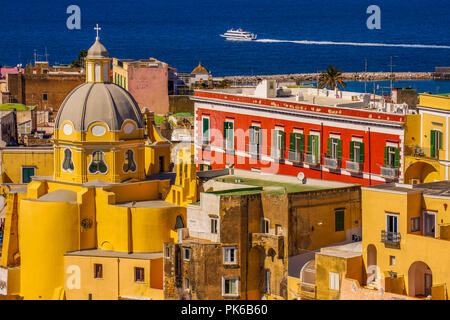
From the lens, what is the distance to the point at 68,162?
6022cm

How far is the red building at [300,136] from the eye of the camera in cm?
6150

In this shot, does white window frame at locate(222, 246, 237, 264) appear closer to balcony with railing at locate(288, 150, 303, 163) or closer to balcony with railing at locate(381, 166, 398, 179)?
balcony with railing at locate(381, 166, 398, 179)

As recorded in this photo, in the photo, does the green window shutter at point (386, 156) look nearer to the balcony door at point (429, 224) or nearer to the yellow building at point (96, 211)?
the yellow building at point (96, 211)

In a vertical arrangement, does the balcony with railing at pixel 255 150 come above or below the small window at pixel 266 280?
above

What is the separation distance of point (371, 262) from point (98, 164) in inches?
542

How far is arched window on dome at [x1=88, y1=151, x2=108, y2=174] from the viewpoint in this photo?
59.8 metres

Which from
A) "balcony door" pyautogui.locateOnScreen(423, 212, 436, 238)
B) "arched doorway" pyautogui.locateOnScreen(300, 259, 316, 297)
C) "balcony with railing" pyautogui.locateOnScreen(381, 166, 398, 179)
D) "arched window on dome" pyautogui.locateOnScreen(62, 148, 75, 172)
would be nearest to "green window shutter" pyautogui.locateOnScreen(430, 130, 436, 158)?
"balcony with railing" pyautogui.locateOnScreen(381, 166, 398, 179)

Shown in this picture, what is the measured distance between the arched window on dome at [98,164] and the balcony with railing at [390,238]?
1395 centimetres

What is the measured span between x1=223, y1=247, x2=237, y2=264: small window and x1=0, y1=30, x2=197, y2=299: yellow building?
395cm

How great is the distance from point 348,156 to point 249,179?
509 centimetres

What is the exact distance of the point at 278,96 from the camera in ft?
233

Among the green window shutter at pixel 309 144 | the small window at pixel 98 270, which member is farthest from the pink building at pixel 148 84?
the small window at pixel 98 270

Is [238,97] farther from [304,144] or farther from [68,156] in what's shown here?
[68,156]

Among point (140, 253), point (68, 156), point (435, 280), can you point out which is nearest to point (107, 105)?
point (68, 156)
